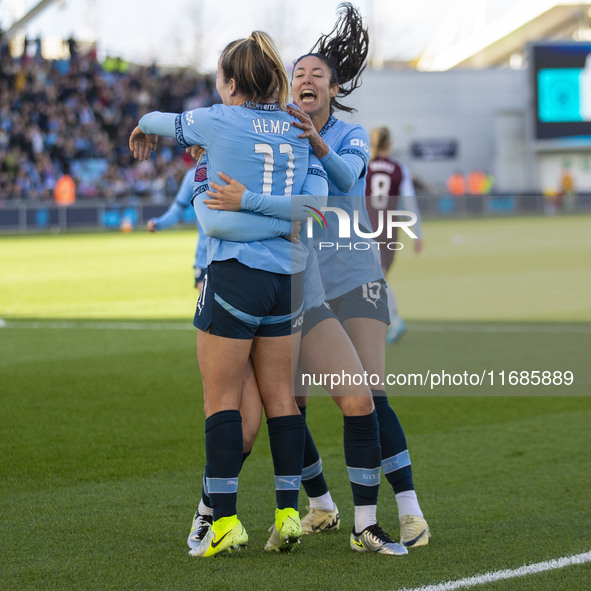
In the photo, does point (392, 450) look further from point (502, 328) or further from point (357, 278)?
point (502, 328)

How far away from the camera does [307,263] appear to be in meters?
4.02

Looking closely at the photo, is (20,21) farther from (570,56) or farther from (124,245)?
(570,56)

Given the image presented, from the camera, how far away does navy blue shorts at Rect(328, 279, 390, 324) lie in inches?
166

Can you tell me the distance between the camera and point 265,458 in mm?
5781

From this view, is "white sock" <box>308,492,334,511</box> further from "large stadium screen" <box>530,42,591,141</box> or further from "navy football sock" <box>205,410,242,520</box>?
"large stadium screen" <box>530,42,591,141</box>

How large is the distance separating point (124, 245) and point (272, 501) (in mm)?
22237

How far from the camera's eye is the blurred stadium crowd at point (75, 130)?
3481 centimetres

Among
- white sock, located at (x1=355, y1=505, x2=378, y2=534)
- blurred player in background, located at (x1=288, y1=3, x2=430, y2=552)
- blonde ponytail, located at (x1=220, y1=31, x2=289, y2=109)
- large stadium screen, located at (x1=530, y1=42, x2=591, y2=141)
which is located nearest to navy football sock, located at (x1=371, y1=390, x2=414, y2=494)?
blurred player in background, located at (x1=288, y1=3, x2=430, y2=552)

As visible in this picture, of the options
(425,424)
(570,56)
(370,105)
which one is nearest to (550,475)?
(425,424)

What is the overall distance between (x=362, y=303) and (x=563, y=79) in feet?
141

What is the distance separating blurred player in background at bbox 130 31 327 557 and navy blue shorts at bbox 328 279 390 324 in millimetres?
370

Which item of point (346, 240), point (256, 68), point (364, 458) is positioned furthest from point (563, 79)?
point (256, 68)

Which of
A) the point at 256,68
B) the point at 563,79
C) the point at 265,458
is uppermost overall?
the point at 563,79

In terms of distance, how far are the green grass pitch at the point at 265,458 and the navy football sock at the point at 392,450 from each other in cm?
19
